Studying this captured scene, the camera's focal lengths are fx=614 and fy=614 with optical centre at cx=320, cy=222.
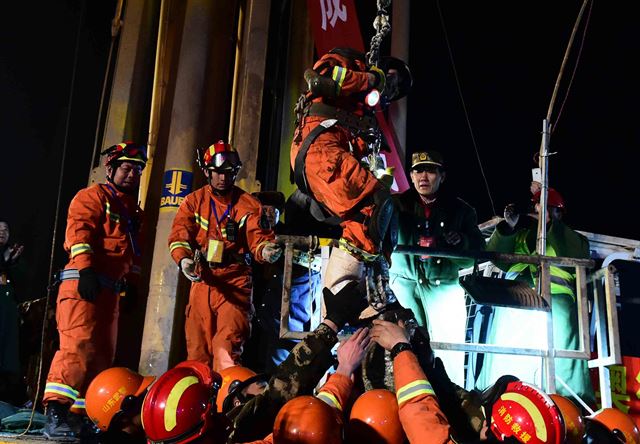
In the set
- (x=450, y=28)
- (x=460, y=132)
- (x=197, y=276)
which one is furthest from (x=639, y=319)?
(x=197, y=276)

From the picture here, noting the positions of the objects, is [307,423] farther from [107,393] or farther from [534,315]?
[534,315]

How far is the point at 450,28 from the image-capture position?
58.2 ft

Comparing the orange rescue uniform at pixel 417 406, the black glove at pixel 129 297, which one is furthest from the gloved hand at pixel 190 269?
the orange rescue uniform at pixel 417 406

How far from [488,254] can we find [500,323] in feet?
4.68

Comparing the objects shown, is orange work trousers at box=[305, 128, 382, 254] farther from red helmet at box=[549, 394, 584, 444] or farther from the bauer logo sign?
the bauer logo sign

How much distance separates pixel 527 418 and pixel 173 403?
1.66 m

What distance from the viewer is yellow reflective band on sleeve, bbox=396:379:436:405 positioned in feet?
9.64

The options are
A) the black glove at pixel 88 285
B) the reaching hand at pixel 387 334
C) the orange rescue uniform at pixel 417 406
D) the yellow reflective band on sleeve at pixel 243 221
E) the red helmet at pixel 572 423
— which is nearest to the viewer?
the orange rescue uniform at pixel 417 406

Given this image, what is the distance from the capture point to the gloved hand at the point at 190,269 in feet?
16.5

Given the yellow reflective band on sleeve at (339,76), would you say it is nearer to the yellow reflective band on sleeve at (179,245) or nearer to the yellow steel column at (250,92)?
the yellow reflective band on sleeve at (179,245)

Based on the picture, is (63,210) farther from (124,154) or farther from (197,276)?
(197,276)

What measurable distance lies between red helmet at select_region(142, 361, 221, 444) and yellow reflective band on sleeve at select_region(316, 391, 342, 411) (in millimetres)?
598

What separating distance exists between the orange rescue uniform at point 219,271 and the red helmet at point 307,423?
2161 millimetres

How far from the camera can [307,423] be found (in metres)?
2.83
